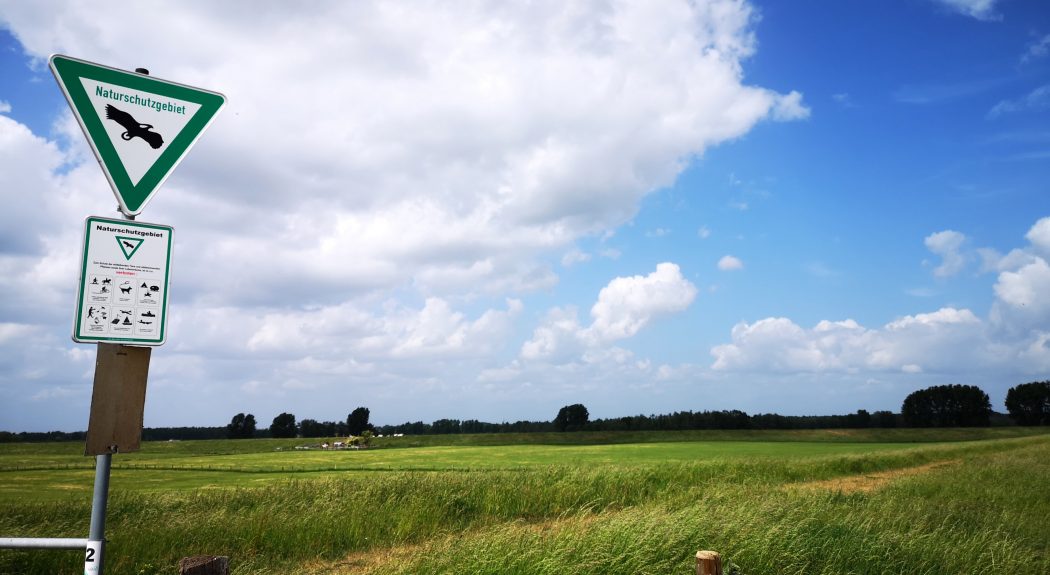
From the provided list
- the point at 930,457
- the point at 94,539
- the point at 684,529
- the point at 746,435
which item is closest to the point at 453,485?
the point at 684,529

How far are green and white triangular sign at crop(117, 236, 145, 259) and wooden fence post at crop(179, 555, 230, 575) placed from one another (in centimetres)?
229

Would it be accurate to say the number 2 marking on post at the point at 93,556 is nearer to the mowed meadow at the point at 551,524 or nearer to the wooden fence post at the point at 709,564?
the wooden fence post at the point at 709,564

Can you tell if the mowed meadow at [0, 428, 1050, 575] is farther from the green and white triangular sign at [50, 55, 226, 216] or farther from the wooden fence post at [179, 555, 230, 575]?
→ the green and white triangular sign at [50, 55, 226, 216]

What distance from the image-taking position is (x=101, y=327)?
3.91m

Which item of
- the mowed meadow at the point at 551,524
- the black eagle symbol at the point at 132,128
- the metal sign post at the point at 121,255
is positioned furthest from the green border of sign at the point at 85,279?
the mowed meadow at the point at 551,524

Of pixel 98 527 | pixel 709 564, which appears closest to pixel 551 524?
pixel 709 564

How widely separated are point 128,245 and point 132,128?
38.3 inches

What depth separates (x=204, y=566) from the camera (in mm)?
4582

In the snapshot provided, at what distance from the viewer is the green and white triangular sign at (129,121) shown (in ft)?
13.9

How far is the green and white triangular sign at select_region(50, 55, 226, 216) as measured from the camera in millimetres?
4238

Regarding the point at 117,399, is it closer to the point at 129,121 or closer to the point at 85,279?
the point at 85,279

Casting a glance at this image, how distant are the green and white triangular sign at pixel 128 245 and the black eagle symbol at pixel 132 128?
0.80 meters

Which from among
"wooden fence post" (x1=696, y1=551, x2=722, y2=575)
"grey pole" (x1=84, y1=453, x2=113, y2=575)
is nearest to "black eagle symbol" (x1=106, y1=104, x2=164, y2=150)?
"grey pole" (x1=84, y1=453, x2=113, y2=575)

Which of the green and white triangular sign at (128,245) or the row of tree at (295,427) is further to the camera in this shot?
the row of tree at (295,427)
